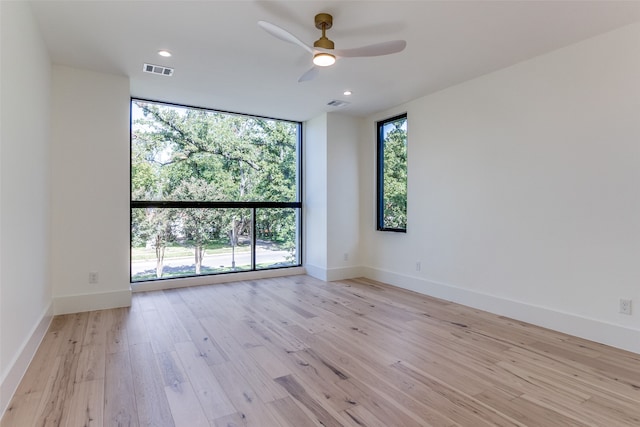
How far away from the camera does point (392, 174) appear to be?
4891 millimetres

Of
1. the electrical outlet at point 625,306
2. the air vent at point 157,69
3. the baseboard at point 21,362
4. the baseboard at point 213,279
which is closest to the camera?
the baseboard at point 21,362

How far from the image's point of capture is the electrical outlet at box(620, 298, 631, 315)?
259cm

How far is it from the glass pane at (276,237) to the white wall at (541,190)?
2088 millimetres

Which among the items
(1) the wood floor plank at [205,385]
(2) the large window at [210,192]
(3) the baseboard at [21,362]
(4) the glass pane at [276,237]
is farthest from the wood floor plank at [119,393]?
(4) the glass pane at [276,237]

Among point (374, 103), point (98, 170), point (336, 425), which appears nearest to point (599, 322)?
point (336, 425)

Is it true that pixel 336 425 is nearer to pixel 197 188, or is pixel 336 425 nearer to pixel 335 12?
pixel 335 12

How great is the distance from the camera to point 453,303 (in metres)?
3.85

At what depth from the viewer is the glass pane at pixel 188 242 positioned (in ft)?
14.3

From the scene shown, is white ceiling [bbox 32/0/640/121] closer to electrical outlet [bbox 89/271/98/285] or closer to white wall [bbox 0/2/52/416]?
white wall [bbox 0/2/52/416]

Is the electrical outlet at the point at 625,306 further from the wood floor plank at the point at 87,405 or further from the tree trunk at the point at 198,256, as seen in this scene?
the tree trunk at the point at 198,256

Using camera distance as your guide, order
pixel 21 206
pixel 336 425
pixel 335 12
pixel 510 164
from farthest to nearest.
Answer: pixel 510 164
pixel 335 12
pixel 21 206
pixel 336 425

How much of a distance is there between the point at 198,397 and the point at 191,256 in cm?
306

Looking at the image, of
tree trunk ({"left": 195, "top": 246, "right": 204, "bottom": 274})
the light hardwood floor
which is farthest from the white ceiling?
the light hardwood floor

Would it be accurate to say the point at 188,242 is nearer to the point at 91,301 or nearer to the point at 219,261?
the point at 219,261
